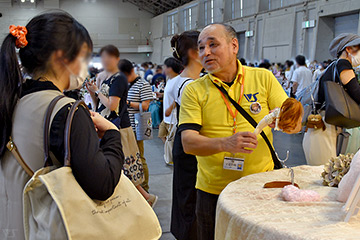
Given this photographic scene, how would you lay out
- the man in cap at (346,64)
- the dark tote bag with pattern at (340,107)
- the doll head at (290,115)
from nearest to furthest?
the doll head at (290,115), the dark tote bag with pattern at (340,107), the man in cap at (346,64)

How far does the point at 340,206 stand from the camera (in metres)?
1.52

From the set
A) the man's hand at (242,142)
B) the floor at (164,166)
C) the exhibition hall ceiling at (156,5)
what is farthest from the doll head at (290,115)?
the exhibition hall ceiling at (156,5)

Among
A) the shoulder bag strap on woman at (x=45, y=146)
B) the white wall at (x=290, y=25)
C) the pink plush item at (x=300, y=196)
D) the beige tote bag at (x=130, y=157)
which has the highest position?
the white wall at (x=290, y=25)

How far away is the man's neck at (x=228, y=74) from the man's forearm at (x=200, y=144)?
38 cm

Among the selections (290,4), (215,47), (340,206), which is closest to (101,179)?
(340,206)

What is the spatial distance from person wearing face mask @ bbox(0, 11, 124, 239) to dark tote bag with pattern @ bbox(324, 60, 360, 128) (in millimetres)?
2442

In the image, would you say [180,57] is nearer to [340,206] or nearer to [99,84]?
[99,84]

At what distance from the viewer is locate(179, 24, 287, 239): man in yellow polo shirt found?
82.7 inches

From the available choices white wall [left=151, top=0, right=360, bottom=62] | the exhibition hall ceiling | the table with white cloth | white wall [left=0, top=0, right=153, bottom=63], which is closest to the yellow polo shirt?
the table with white cloth

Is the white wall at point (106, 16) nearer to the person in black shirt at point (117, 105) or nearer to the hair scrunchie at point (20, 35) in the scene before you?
the person in black shirt at point (117, 105)

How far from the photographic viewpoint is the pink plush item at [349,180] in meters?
1.51

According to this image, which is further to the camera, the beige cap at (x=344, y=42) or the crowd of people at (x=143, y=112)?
the beige cap at (x=344, y=42)

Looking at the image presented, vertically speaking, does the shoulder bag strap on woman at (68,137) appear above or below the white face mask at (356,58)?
below

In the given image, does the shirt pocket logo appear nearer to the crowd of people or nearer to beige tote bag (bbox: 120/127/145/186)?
the crowd of people
